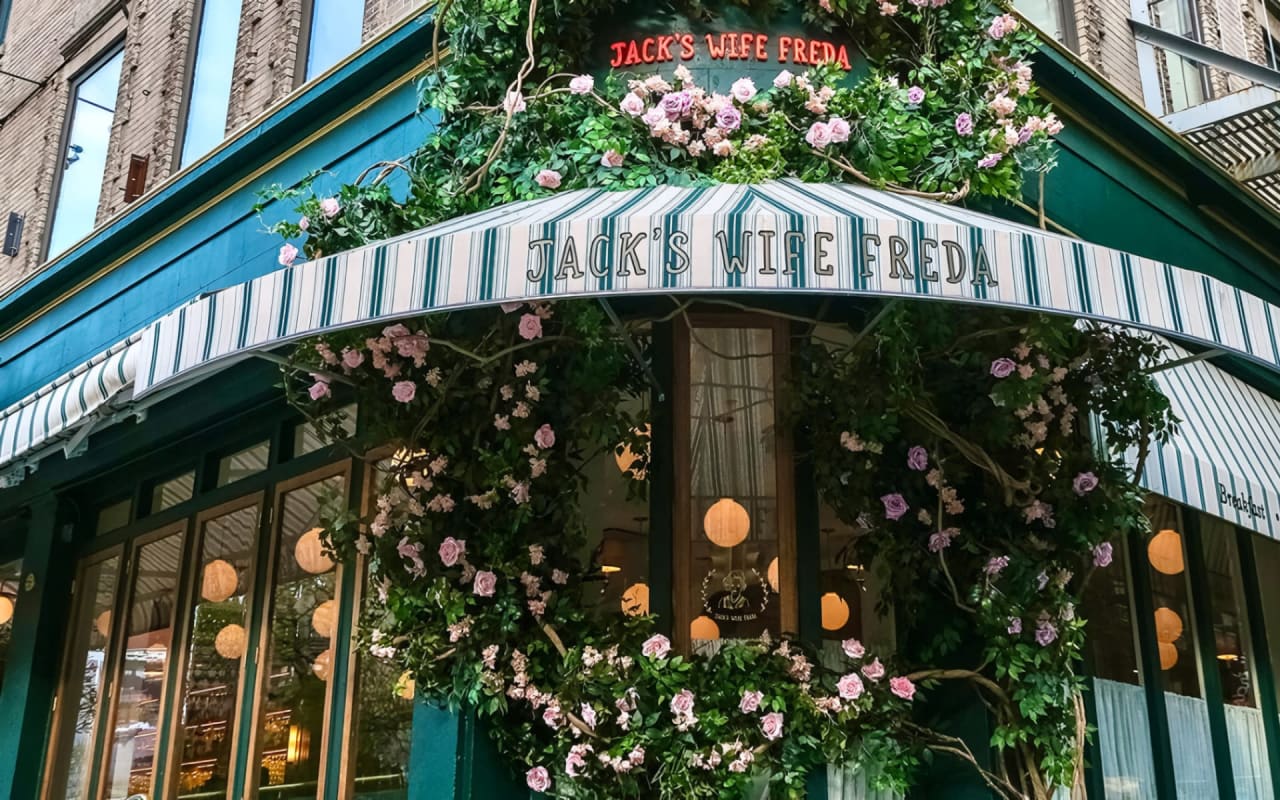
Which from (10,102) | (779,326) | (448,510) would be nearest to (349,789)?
(448,510)

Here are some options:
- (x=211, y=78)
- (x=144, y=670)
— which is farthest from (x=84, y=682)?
(x=211, y=78)

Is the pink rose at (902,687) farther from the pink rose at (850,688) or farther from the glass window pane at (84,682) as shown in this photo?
the glass window pane at (84,682)

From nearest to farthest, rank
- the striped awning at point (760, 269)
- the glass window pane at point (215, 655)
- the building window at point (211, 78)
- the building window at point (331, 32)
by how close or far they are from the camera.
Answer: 1. the striped awning at point (760, 269)
2. the glass window pane at point (215, 655)
3. the building window at point (331, 32)
4. the building window at point (211, 78)

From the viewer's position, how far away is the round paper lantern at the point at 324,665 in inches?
294

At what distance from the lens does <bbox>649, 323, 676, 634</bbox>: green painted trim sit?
599 cm

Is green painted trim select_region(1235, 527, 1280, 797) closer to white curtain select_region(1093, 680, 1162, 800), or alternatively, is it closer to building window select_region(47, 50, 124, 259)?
white curtain select_region(1093, 680, 1162, 800)

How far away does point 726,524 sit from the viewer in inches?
239

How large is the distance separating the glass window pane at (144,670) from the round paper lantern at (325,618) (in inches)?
71.2

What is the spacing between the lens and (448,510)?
6.07 m

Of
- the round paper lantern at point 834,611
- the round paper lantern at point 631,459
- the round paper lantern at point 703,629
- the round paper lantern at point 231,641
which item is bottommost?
the round paper lantern at point 703,629

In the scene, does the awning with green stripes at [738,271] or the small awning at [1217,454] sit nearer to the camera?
the awning with green stripes at [738,271]

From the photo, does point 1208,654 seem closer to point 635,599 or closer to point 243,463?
point 635,599

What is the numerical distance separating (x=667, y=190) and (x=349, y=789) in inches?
155

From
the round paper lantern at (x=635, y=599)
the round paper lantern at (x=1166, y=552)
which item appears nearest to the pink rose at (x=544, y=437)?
the round paper lantern at (x=635, y=599)
